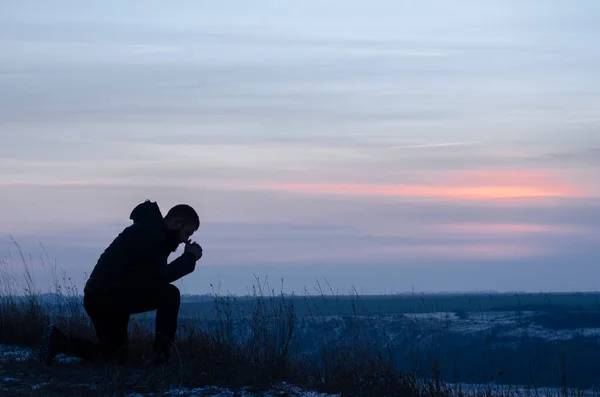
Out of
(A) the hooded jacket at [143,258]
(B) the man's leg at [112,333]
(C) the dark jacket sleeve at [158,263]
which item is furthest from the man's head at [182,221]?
(B) the man's leg at [112,333]

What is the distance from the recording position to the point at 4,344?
10.5 m

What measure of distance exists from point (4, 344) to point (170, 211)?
3.43m

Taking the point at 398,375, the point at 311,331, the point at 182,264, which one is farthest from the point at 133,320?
the point at 398,375

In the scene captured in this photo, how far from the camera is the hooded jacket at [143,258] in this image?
850cm

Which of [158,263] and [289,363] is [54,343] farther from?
[289,363]

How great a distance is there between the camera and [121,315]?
886cm

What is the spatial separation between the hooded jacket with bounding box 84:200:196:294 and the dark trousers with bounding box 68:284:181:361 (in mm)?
88

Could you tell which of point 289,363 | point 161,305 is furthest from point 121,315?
point 289,363

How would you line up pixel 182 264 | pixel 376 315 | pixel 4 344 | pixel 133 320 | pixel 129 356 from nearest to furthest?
pixel 182 264
pixel 129 356
pixel 4 344
pixel 133 320
pixel 376 315

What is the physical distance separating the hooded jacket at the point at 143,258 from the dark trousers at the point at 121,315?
9 centimetres

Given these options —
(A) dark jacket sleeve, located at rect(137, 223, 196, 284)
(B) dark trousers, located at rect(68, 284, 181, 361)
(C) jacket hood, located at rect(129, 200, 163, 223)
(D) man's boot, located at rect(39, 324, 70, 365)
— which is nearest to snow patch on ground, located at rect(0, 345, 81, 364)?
(D) man's boot, located at rect(39, 324, 70, 365)

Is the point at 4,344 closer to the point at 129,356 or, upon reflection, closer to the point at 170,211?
the point at 129,356

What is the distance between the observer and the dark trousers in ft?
28.3

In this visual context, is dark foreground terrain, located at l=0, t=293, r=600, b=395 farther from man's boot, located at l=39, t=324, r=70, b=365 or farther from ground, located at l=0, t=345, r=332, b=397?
man's boot, located at l=39, t=324, r=70, b=365
